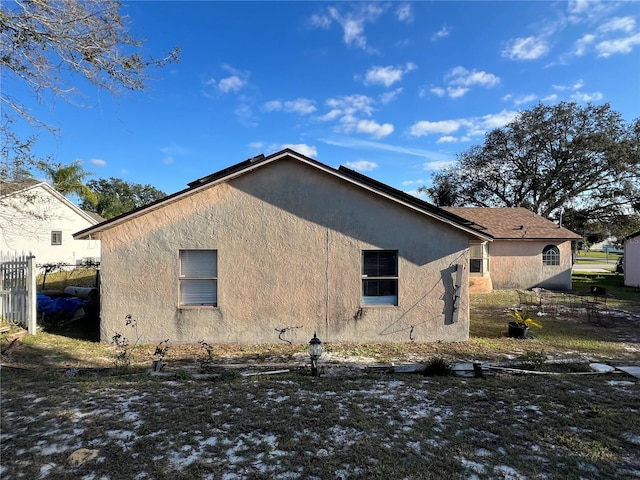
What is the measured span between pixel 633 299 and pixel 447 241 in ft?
45.6

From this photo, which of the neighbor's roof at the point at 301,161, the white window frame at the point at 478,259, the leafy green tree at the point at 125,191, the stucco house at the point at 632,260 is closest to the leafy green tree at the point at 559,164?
the stucco house at the point at 632,260

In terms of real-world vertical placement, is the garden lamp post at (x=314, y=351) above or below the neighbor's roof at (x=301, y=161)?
below

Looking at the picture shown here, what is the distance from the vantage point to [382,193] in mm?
8469

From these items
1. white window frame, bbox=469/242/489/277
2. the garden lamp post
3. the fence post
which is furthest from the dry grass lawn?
white window frame, bbox=469/242/489/277

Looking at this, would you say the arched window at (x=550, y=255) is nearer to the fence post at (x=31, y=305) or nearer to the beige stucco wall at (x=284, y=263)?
the beige stucco wall at (x=284, y=263)

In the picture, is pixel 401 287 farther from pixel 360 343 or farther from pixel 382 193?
Answer: pixel 382 193

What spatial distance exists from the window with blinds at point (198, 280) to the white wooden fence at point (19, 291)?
4.03 meters

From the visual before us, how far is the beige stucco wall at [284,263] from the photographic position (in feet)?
27.3

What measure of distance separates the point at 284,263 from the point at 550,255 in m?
18.1

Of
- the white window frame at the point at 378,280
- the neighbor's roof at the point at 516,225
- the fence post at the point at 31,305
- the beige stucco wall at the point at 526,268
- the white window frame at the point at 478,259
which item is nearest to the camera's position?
the white window frame at the point at 378,280

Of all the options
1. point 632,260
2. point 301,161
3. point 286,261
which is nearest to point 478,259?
point 632,260

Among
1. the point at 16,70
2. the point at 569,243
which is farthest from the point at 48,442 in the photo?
the point at 569,243

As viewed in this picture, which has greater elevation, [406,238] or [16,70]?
[16,70]

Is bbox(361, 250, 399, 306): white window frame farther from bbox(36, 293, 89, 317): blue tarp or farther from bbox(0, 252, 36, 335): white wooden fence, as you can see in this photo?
bbox(36, 293, 89, 317): blue tarp
